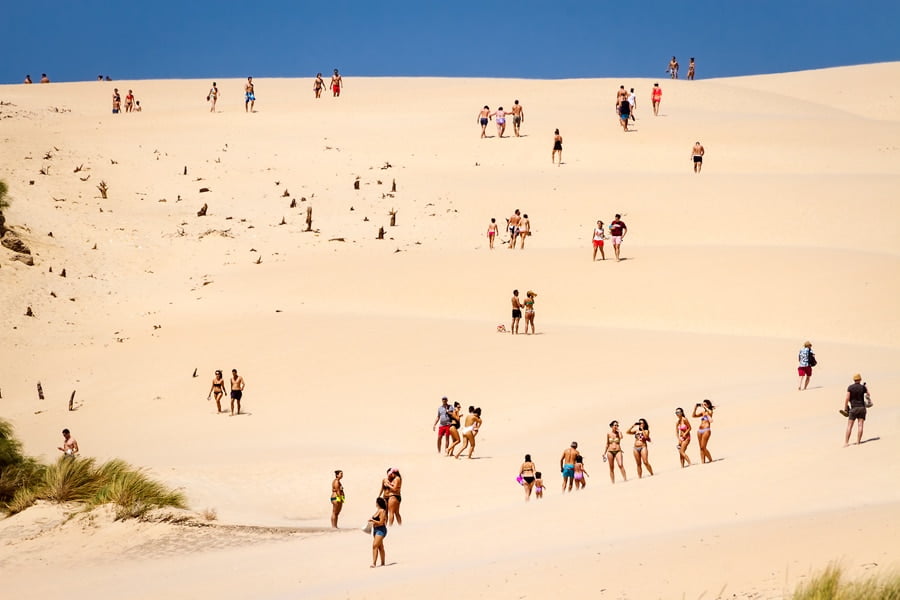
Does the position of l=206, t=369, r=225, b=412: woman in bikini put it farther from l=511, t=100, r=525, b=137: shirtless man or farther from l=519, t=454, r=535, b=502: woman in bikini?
l=511, t=100, r=525, b=137: shirtless man

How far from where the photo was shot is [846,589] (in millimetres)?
9266

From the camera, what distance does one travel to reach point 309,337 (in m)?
29.6

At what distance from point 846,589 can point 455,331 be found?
2041 centimetres

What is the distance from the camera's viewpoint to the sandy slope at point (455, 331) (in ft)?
48.8

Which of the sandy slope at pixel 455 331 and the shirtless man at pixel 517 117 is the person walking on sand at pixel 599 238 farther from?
the shirtless man at pixel 517 117

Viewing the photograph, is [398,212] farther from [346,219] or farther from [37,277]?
[37,277]

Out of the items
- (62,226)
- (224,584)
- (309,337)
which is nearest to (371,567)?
(224,584)

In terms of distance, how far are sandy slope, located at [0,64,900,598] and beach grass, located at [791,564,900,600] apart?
111 cm

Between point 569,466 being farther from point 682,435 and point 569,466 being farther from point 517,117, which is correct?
point 517,117

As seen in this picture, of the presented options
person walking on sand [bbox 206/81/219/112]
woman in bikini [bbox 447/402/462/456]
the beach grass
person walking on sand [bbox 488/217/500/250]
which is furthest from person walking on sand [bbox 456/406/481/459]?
person walking on sand [bbox 206/81/219/112]

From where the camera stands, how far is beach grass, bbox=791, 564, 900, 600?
9094mm

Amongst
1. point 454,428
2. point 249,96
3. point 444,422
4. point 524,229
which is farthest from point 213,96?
point 454,428

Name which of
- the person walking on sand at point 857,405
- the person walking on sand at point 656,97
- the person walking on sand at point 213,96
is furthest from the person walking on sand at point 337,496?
the person walking on sand at point 213,96

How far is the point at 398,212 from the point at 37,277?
1223 centimetres
